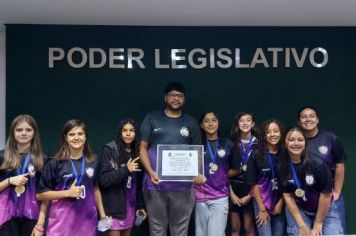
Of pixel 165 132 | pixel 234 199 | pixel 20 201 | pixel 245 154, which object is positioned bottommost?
pixel 234 199

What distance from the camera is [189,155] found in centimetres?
383

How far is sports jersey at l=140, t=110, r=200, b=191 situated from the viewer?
3.94 meters

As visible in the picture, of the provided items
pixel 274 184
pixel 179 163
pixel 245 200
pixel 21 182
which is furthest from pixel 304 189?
pixel 21 182

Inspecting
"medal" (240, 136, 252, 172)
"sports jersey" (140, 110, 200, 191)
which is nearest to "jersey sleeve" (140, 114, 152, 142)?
"sports jersey" (140, 110, 200, 191)

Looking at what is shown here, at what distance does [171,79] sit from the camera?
4629 millimetres

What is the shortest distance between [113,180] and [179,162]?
0.63m

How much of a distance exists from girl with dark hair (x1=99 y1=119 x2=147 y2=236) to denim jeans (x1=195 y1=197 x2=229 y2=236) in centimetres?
53

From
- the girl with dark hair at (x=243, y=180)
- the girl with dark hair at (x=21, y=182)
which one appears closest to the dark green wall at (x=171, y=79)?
the girl with dark hair at (x=243, y=180)

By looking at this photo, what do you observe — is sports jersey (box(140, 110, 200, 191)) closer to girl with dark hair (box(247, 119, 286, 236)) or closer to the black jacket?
the black jacket

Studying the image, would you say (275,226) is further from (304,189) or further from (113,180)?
(113,180)

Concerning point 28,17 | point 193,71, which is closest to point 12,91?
point 28,17

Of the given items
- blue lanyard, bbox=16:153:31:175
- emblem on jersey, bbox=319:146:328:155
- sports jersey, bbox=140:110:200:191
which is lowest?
blue lanyard, bbox=16:153:31:175

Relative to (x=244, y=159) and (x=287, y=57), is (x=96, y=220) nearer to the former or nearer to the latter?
(x=244, y=159)

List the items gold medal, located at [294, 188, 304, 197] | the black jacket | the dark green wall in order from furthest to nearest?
1. the dark green wall
2. the black jacket
3. gold medal, located at [294, 188, 304, 197]
